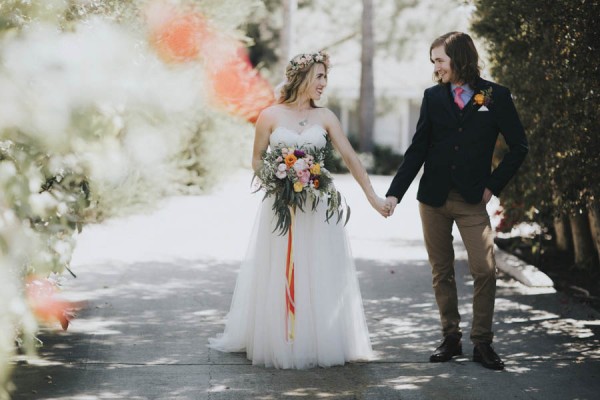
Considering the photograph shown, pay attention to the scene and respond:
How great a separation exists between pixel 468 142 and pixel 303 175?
3.94ft

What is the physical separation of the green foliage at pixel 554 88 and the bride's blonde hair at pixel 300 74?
102 inches

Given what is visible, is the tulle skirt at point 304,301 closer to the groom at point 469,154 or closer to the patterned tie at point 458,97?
the groom at point 469,154

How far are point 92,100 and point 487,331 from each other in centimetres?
457

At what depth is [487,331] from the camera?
6.26 metres

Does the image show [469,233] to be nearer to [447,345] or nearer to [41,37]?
[447,345]

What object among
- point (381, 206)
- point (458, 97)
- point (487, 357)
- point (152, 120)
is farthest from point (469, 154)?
point (152, 120)

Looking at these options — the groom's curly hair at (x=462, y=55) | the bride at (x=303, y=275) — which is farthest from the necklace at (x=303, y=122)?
the groom's curly hair at (x=462, y=55)

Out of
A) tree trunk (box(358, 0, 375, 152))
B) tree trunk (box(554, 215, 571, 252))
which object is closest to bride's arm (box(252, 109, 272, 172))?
tree trunk (box(554, 215, 571, 252))

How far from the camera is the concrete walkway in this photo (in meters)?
5.76

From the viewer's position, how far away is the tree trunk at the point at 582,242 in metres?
10.2

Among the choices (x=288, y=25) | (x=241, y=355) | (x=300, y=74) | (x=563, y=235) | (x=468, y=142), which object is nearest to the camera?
(x=468, y=142)

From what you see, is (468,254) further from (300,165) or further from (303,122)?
(303,122)

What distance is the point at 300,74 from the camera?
256 inches

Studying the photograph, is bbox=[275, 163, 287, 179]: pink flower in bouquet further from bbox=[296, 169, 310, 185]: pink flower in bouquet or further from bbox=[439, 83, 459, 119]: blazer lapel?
bbox=[439, 83, 459, 119]: blazer lapel
